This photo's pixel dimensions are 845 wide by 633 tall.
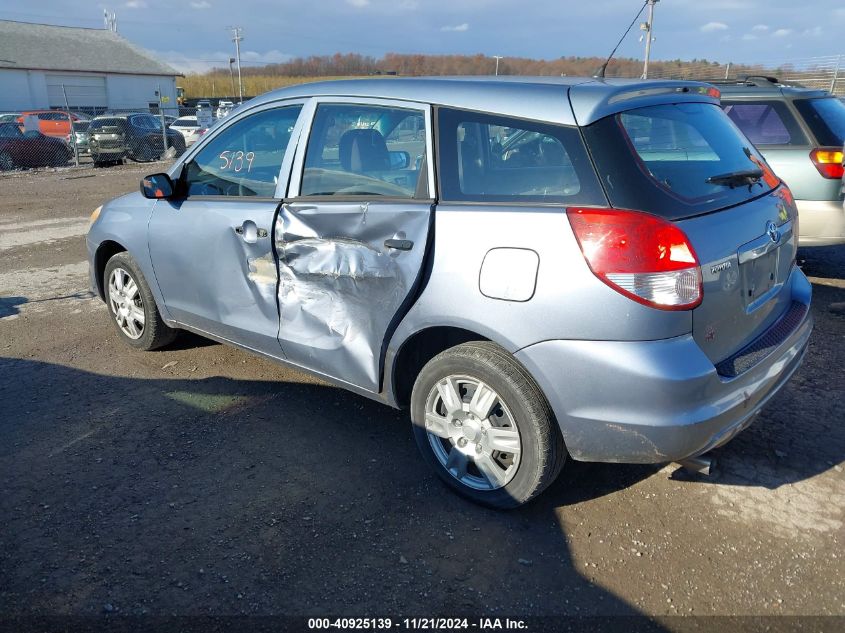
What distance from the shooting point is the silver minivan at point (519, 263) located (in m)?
2.64

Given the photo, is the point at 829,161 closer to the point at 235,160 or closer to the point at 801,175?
the point at 801,175

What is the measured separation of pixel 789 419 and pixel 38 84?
5470cm

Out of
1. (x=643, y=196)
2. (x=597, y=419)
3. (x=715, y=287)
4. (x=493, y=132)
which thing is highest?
(x=493, y=132)

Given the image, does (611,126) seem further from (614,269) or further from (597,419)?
(597,419)

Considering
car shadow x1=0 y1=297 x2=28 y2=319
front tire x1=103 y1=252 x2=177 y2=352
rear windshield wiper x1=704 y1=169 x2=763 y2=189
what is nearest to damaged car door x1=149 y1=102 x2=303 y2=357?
front tire x1=103 y1=252 x2=177 y2=352

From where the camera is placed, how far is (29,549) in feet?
9.71

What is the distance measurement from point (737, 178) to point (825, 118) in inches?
173

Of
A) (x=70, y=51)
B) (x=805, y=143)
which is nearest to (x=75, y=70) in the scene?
(x=70, y=51)

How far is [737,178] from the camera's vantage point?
10.5ft

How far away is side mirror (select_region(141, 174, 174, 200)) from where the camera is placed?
437 cm

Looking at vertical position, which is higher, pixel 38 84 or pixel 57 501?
pixel 38 84

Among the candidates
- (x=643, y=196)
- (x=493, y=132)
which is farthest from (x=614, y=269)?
(x=493, y=132)

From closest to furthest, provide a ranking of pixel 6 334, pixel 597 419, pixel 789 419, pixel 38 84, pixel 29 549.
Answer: pixel 597 419, pixel 29 549, pixel 789 419, pixel 6 334, pixel 38 84

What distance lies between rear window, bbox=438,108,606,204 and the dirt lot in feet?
4.76
